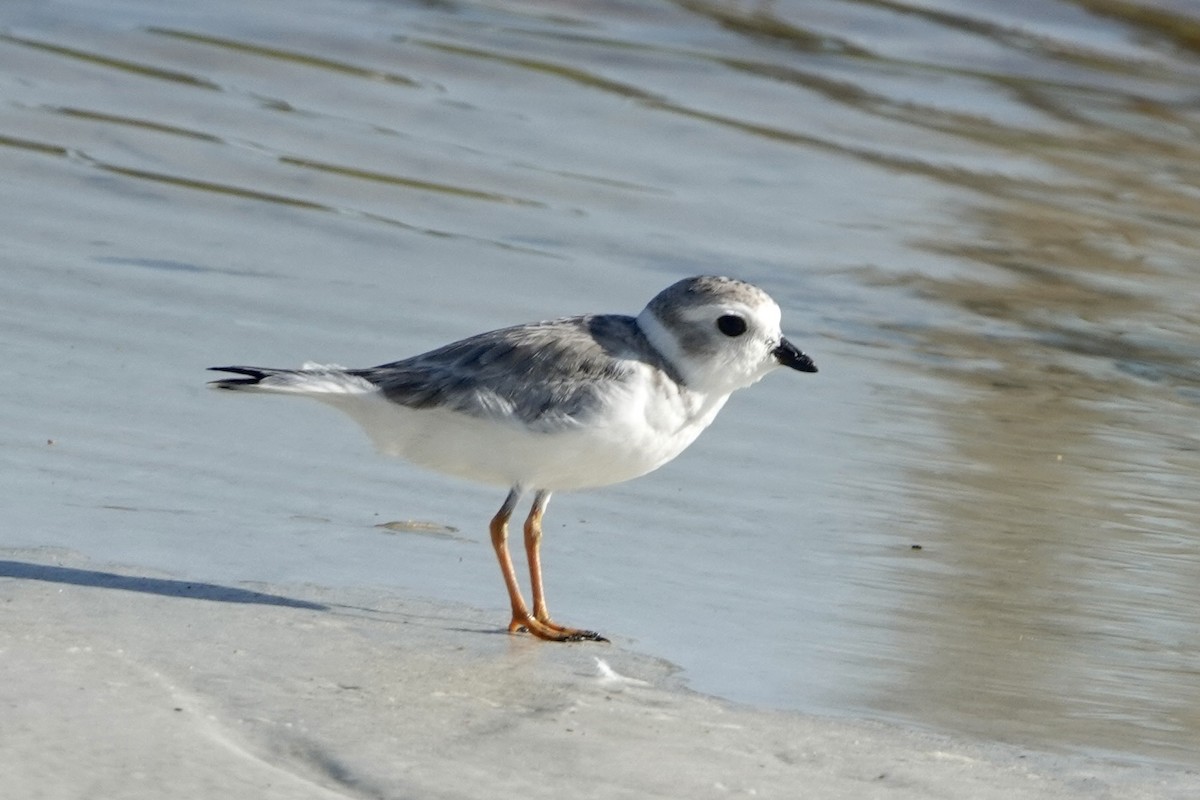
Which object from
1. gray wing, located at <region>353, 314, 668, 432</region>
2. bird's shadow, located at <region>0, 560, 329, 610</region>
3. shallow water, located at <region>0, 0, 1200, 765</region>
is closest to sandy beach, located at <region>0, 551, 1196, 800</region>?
bird's shadow, located at <region>0, 560, 329, 610</region>

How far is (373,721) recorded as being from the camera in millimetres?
4113

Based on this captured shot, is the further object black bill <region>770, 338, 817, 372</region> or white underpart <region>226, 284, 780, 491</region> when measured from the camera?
black bill <region>770, 338, 817, 372</region>

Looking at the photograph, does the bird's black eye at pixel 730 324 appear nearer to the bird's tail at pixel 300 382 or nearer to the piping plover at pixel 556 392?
the piping plover at pixel 556 392

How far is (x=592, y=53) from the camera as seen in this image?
14312mm

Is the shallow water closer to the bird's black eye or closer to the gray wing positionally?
the gray wing

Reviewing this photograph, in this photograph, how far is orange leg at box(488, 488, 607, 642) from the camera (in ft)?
16.2

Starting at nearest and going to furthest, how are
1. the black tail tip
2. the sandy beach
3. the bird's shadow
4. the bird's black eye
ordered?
1. the sandy beach
2. the bird's shadow
3. the black tail tip
4. the bird's black eye

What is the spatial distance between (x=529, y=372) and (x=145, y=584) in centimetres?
111

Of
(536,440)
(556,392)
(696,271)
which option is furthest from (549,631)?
(696,271)

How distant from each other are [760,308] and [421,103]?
24.3 feet

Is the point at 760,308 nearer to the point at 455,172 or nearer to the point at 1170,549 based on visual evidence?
the point at 1170,549

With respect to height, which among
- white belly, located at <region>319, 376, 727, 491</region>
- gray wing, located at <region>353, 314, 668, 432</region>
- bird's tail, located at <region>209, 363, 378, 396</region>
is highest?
gray wing, located at <region>353, 314, 668, 432</region>

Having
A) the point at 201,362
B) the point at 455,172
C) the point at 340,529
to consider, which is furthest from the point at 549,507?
the point at 455,172

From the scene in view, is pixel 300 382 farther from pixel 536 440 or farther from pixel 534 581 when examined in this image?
pixel 534 581
